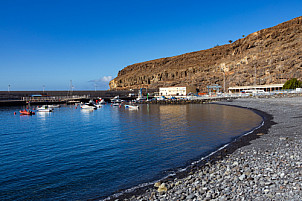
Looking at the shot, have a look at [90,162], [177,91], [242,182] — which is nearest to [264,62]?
[177,91]

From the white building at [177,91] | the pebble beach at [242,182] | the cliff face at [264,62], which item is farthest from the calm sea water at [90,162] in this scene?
the cliff face at [264,62]

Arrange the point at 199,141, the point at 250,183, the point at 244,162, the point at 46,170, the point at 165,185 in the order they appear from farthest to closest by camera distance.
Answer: the point at 199,141
the point at 46,170
the point at 244,162
the point at 165,185
the point at 250,183

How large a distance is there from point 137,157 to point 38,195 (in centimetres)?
801

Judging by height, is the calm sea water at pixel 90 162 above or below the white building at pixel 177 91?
below

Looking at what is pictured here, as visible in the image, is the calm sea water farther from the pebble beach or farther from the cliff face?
the cliff face

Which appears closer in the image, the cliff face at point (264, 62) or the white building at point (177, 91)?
the cliff face at point (264, 62)

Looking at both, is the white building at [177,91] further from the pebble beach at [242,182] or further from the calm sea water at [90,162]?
the pebble beach at [242,182]

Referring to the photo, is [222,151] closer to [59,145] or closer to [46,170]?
[46,170]

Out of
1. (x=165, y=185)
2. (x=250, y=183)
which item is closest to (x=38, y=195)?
(x=165, y=185)

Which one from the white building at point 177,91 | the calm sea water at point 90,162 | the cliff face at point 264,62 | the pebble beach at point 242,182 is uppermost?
the cliff face at point 264,62

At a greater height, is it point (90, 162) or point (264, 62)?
point (264, 62)

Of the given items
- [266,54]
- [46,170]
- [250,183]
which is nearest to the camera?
[250,183]

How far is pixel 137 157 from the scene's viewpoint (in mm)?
18406

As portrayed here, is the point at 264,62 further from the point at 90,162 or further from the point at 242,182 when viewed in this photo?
the point at 242,182
